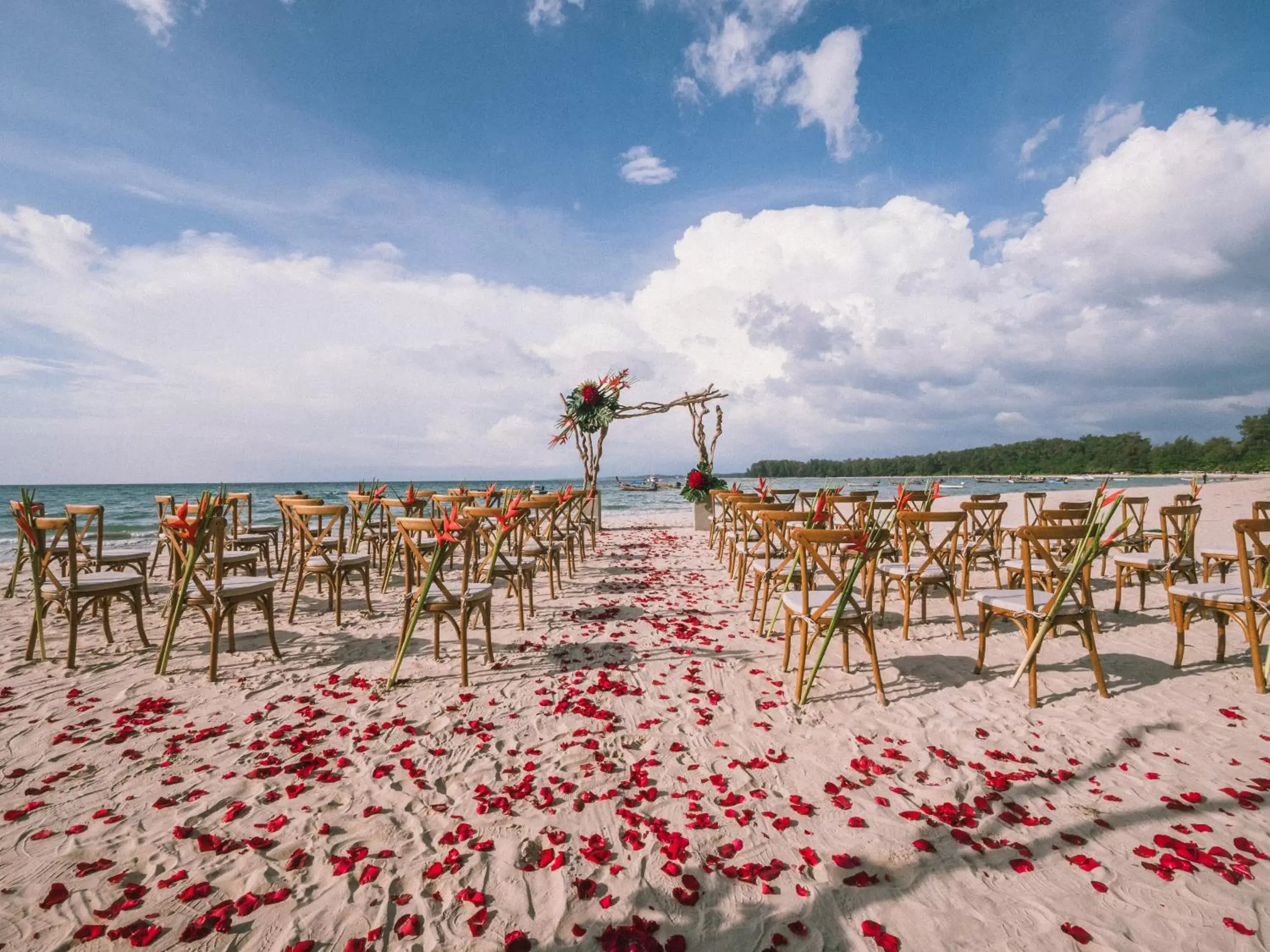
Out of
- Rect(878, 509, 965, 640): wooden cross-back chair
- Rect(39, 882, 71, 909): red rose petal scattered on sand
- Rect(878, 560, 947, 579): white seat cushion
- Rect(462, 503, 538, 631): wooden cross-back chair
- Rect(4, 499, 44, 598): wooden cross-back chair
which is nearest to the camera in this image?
Rect(39, 882, 71, 909): red rose petal scattered on sand

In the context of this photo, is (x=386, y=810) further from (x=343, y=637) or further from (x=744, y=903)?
(x=343, y=637)

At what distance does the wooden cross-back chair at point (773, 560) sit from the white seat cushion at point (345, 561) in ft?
12.1

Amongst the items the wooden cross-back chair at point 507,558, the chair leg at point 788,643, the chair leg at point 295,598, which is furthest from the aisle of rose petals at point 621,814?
the chair leg at point 295,598

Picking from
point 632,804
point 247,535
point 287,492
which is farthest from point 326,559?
point 287,492

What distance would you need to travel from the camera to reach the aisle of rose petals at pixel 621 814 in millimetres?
1820

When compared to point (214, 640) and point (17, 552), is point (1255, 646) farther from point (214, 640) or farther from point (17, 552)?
point (17, 552)

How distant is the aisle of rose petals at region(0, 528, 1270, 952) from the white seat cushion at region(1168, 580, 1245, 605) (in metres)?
0.57

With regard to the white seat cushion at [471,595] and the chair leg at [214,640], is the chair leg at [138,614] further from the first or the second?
the white seat cushion at [471,595]

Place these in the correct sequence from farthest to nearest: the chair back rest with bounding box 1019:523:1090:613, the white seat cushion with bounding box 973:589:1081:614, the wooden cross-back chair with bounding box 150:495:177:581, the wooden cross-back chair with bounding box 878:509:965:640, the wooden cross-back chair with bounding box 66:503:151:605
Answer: the wooden cross-back chair with bounding box 150:495:177:581 < the wooden cross-back chair with bounding box 66:503:151:605 < the wooden cross-back chair with bounding box 878:509:965:640 < the white seat cushion with bounding box 973:589:1081:614 < the chair back rest with bounding box 1019:523:1090:613

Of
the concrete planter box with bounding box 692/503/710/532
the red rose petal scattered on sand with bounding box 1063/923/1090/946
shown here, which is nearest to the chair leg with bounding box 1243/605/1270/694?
the red rose petal scattered on sand with bounding box 1063/923/1090/946

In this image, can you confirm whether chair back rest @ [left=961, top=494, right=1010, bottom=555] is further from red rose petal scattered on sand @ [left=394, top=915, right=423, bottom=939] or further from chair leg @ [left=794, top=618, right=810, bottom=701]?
red rose petal scattered on sand @ [left=394, top=915, right=423, bottom=939]

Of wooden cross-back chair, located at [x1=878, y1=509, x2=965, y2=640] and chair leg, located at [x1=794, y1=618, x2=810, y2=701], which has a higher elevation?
wooden cross-back chair, located at [x1=878, y1=509, x2=965, y2=640]

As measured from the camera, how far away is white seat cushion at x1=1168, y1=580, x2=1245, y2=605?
359cm

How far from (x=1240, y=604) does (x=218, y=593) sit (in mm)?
6753
